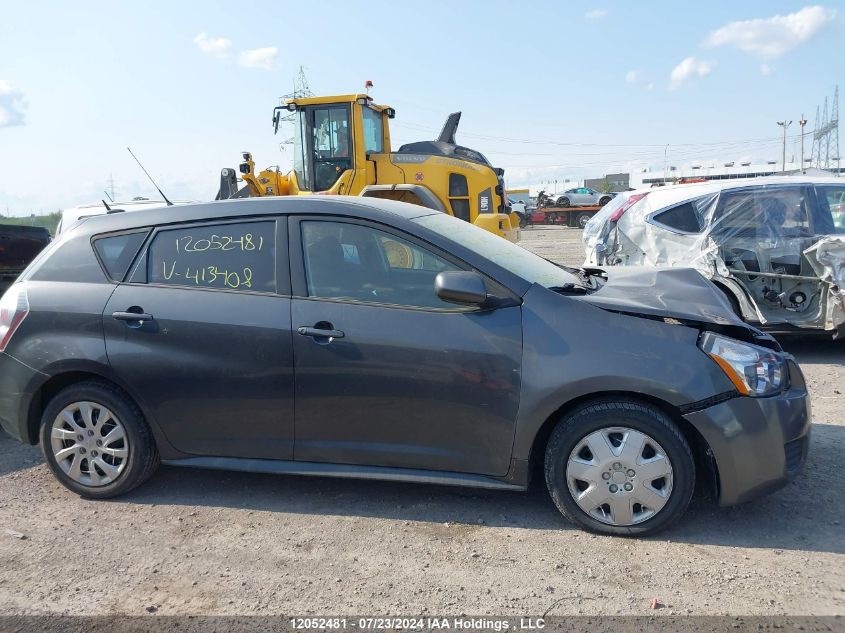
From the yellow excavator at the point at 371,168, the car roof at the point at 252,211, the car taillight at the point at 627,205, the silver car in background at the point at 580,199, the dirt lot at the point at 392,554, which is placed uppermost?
the silver car in background at the point at 580,199

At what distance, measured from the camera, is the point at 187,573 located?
3.26 meters

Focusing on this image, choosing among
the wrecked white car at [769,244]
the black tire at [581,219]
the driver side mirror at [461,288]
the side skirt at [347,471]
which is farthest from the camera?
the black tire at [581,219]

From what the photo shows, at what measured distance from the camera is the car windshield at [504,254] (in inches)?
147

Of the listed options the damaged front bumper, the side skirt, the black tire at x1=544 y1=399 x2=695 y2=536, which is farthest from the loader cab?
the damaged front bumper

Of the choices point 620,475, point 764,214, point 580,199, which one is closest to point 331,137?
point 764,214

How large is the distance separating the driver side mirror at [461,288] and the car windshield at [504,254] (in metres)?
0.29

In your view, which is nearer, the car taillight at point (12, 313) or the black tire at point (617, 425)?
the black tire at point (617, 425)

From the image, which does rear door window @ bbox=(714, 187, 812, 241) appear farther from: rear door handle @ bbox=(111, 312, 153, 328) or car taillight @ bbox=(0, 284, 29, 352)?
car taillight @ bbox=(0, 284, 29, 352)

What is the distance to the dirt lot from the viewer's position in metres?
2.95

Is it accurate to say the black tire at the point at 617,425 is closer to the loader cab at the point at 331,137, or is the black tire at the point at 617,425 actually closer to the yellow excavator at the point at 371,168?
the yellow excavator at the point at 371,168

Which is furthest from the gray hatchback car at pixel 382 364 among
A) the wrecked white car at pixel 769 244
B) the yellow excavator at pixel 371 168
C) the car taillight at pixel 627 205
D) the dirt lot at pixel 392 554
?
the yellow excavator at pixel 371 168

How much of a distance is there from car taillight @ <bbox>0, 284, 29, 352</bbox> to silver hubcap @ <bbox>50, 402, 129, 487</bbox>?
0.59 metres

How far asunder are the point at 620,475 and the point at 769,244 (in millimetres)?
4507

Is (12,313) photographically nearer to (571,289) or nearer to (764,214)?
(571,289)
